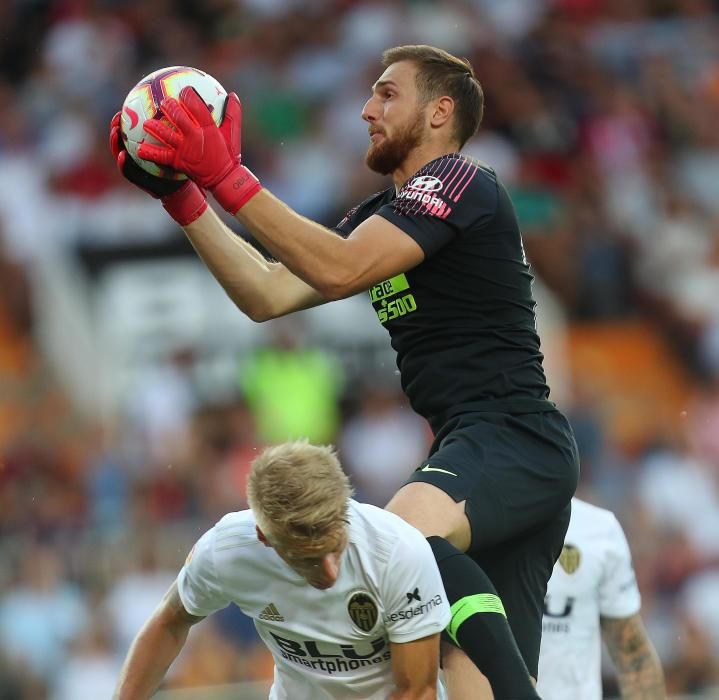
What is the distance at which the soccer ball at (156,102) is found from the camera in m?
4.63

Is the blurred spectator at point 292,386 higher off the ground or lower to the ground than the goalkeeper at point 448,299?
lower

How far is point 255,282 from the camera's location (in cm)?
501

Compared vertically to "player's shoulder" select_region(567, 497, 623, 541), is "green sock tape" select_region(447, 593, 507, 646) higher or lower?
higher

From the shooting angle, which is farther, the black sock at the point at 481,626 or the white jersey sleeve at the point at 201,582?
the white jersey sleeve at the point at 201,582

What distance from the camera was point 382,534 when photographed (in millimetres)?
4348

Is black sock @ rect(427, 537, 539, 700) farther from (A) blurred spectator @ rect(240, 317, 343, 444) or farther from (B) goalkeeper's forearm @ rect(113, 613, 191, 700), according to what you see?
(A) blurred spectator @ rect(240, 317, 343, 444)

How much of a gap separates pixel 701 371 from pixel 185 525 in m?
4.59

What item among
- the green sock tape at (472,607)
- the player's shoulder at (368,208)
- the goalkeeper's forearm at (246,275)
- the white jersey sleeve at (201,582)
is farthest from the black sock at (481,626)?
the player's shoulder at (368,208)

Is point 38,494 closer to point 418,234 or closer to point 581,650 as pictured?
point 581,650

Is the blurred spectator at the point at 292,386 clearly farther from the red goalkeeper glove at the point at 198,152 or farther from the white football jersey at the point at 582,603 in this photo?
the red goalkeeper glove at the point at 198,152

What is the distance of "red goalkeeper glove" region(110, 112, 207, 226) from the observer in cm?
473

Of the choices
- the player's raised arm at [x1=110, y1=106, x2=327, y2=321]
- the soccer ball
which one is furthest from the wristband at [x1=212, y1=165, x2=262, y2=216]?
the player's raised arm at [x1=110, y1=106, x2=327, y2=321]

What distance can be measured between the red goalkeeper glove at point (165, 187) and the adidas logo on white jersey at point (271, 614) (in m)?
1.26

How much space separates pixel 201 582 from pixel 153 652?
30 cm
